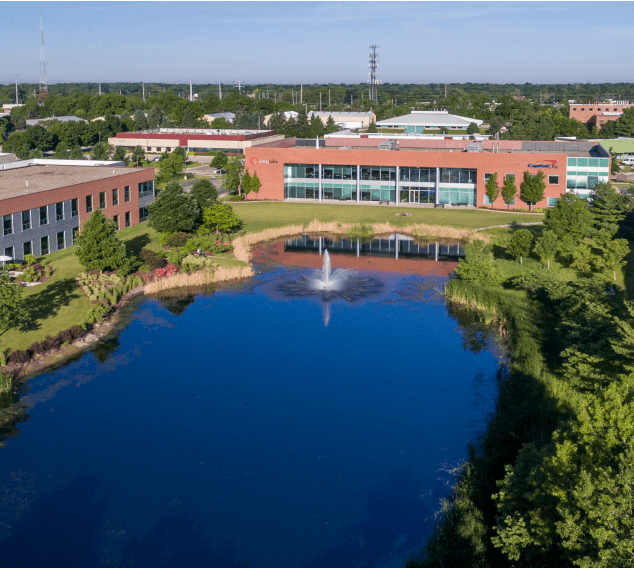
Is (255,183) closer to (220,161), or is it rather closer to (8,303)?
(220,161)

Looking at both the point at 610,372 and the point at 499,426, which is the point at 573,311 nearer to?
the point at 610,372

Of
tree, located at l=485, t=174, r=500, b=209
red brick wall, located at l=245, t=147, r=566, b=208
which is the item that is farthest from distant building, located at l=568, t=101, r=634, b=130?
tree, located at l=485, t=174, r=500, b=209

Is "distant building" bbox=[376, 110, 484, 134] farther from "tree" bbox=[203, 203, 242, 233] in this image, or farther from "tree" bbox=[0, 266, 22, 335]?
"tree" bbox=[0, 266, 22, 335]

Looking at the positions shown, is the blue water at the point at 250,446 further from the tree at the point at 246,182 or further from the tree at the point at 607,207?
the tree at the point at 246,182

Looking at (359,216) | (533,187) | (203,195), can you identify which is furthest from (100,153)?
(533,187)

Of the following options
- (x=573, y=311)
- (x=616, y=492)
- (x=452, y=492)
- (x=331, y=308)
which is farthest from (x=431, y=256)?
(x=616, y=492)

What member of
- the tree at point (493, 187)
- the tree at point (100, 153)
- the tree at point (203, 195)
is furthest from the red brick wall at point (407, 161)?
the tree at point (100, 153)
